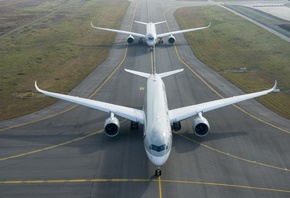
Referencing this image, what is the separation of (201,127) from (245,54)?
150 feet

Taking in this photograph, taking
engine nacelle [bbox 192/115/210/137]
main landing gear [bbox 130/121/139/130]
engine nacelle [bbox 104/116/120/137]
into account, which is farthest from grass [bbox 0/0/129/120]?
engine nacelle [bbox 192/115/210/137]

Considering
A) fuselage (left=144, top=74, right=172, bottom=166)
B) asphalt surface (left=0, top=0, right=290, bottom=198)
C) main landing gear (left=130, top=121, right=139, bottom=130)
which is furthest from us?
main landing gear (left=130, top=121, right=139, bottom=130)

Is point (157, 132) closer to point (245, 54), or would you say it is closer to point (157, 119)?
point (157, 119)

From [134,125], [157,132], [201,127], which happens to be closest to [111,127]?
[134,125]

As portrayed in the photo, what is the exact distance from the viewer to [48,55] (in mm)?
79125

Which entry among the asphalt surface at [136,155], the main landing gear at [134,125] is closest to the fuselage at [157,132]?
the asphalt surface at [136,155]

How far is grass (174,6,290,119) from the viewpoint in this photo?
58562 millimetres

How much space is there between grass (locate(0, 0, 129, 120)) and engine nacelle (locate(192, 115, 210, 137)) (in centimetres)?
2716

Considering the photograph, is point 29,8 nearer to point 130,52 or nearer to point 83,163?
point 130,52

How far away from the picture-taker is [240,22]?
4560 inches

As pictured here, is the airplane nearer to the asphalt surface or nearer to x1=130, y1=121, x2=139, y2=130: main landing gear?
x1=130, y1=121, x2=139, y2=130: main landing gear

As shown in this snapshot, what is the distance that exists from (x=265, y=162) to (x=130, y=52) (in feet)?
174

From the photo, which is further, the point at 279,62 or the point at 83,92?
the point at 279,62

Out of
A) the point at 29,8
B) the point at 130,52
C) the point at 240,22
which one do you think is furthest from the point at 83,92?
the point at 29,8
